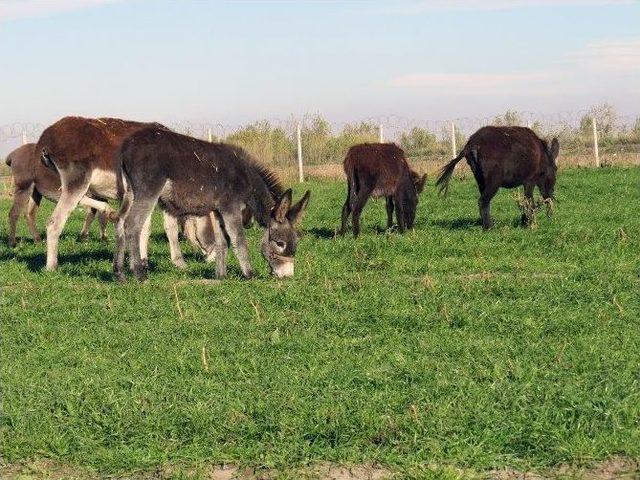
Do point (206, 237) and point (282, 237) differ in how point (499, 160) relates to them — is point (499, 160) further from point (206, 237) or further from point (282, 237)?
point (282, 237)

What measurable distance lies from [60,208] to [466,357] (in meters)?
6.98

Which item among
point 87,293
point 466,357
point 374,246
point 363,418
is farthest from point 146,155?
point 363,418

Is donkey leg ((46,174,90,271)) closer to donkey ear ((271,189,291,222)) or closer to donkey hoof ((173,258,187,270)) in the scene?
donkey hoof ((173,258,187,270))

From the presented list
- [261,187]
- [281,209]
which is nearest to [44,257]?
[261,187]

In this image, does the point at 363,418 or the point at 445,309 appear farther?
the point at 445,309

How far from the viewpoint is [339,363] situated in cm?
712

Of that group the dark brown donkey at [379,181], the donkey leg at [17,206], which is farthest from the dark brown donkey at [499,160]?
the donkey leg at [17,206]

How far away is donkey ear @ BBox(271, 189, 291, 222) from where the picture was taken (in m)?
11.3

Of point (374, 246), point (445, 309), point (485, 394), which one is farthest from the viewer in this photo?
point (374, 246)

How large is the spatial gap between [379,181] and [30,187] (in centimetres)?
575

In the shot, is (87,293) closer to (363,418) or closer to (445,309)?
(445,309)

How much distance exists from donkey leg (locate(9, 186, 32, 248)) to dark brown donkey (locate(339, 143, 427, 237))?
206 inches

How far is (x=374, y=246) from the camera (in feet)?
42.5

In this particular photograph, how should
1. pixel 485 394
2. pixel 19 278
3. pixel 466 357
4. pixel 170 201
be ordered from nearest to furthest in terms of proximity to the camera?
1. pixel 485 394
2. pixel 466 357
3. pixel 170 201
4. pixel 19 278
